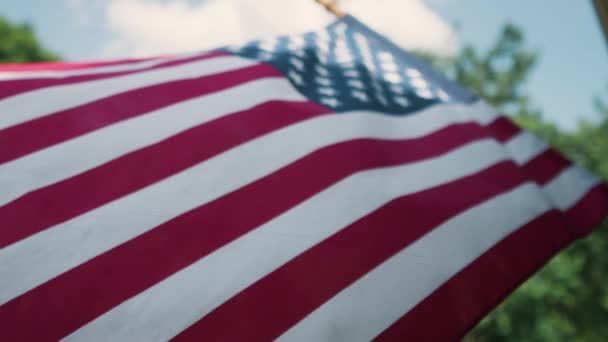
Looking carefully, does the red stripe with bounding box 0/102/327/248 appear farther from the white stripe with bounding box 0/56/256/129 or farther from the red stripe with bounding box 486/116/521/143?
the red stripe with bounding box 486/116/521/143

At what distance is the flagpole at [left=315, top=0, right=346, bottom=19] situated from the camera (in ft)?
9.54

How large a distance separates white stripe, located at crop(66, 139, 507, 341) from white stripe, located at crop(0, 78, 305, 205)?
631 mm

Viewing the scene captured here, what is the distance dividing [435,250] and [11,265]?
1.60m

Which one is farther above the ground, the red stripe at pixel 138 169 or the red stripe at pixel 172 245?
the red stripe at pixel 138 169

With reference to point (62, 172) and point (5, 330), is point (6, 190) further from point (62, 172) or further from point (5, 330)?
point (5, 330)

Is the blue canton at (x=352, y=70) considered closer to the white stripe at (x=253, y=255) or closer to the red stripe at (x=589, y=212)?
the white stripe at (x=253, y=255)

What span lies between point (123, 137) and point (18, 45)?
1978cm

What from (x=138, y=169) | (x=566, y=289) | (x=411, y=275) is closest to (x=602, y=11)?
(x=411, y=275)

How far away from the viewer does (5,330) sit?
1337 millimetres

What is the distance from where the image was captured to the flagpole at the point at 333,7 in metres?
2.91

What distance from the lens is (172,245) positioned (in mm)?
1671

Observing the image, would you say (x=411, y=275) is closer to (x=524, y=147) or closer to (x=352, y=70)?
(x=352, y=70)

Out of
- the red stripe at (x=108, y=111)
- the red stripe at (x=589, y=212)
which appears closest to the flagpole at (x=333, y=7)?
the red stripe at (x=108, y=111)

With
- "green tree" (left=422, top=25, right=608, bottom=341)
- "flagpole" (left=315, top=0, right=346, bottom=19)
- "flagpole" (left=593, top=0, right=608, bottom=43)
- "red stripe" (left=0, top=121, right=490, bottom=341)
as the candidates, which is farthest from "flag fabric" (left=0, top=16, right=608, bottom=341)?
"green tree" (left=422, top=25, right=608, bottom=341)
